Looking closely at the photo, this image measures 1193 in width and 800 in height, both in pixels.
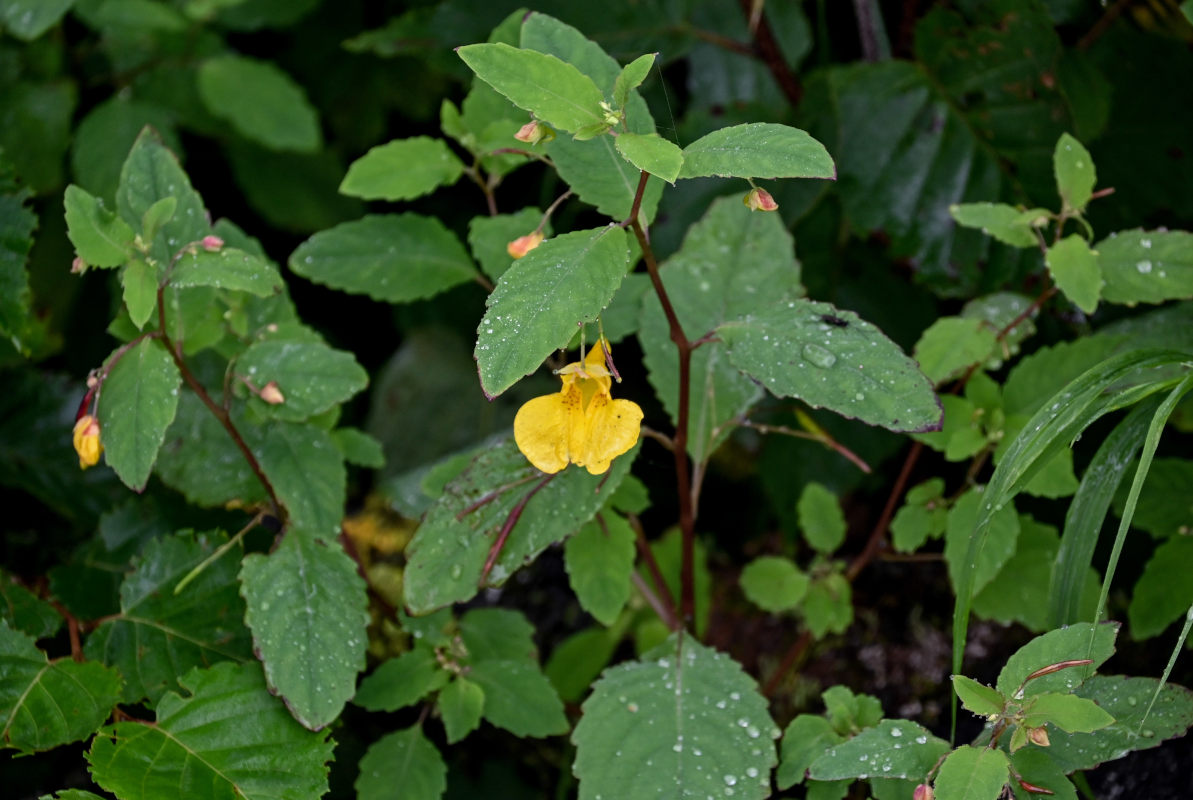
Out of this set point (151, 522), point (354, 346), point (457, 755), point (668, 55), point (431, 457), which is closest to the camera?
point (151, 522)

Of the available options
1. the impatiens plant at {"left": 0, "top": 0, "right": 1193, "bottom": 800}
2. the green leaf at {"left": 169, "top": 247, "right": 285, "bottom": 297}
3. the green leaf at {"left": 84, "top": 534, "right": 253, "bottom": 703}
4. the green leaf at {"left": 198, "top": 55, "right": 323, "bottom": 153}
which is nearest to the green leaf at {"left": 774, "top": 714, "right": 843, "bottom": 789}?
the impatiens plant at {"left": 0, "top": 0, "right": 1193, "bottom": 800}

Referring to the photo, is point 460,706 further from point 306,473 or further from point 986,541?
point 986,541

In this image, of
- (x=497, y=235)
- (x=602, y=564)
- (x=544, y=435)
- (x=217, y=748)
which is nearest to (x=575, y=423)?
(x=544, y=435)

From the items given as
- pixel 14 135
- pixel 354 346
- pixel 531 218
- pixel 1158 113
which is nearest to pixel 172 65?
pixel 14 135

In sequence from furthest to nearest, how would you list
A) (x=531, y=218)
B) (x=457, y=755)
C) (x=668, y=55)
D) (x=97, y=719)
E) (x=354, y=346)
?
(x=354, y=346)
(x=668, y=55)
(x=457, y=755)
(x=531, y=218)
(x=97, y=719)

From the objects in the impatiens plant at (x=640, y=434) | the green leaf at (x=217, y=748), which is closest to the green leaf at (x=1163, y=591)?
the impatiens plant at (x=640, y=434)

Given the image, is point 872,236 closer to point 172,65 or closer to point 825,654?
point 825,654

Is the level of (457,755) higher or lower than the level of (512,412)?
lower

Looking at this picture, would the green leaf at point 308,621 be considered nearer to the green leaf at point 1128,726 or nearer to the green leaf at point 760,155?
the green leaf at point 760,155
